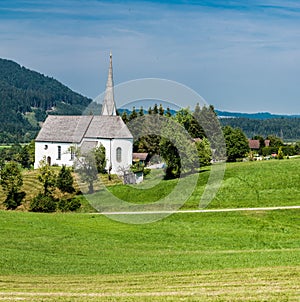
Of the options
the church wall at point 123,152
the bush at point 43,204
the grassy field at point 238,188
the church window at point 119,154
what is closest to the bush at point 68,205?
the bush at point 43,204

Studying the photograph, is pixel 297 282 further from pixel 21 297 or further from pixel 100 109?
pixel 100 109

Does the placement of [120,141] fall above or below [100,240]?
above

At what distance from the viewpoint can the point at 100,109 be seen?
72438 millimetres

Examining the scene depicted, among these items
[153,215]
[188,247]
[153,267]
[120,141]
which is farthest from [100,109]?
[153,267]

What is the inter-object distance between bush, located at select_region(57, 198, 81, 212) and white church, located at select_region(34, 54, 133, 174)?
55.5ft

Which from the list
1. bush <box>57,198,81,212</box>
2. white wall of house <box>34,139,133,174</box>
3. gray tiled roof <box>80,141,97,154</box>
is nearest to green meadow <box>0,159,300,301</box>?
bush <box>57,198,81,212</box>

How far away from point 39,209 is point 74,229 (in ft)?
46.5

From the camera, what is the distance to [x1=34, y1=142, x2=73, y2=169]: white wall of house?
70500 millimetres

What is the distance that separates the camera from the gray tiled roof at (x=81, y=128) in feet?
220

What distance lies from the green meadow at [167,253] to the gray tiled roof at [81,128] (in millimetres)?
20518

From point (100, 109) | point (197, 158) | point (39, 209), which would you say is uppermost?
point (100, 109)

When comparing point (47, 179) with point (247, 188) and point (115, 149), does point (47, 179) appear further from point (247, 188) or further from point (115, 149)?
point (115, 149)

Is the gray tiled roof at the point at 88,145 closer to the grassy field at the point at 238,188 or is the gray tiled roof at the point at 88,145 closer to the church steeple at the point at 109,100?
the church steeple at the point at 109,100

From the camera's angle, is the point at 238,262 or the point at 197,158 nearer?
the point at 238,262
